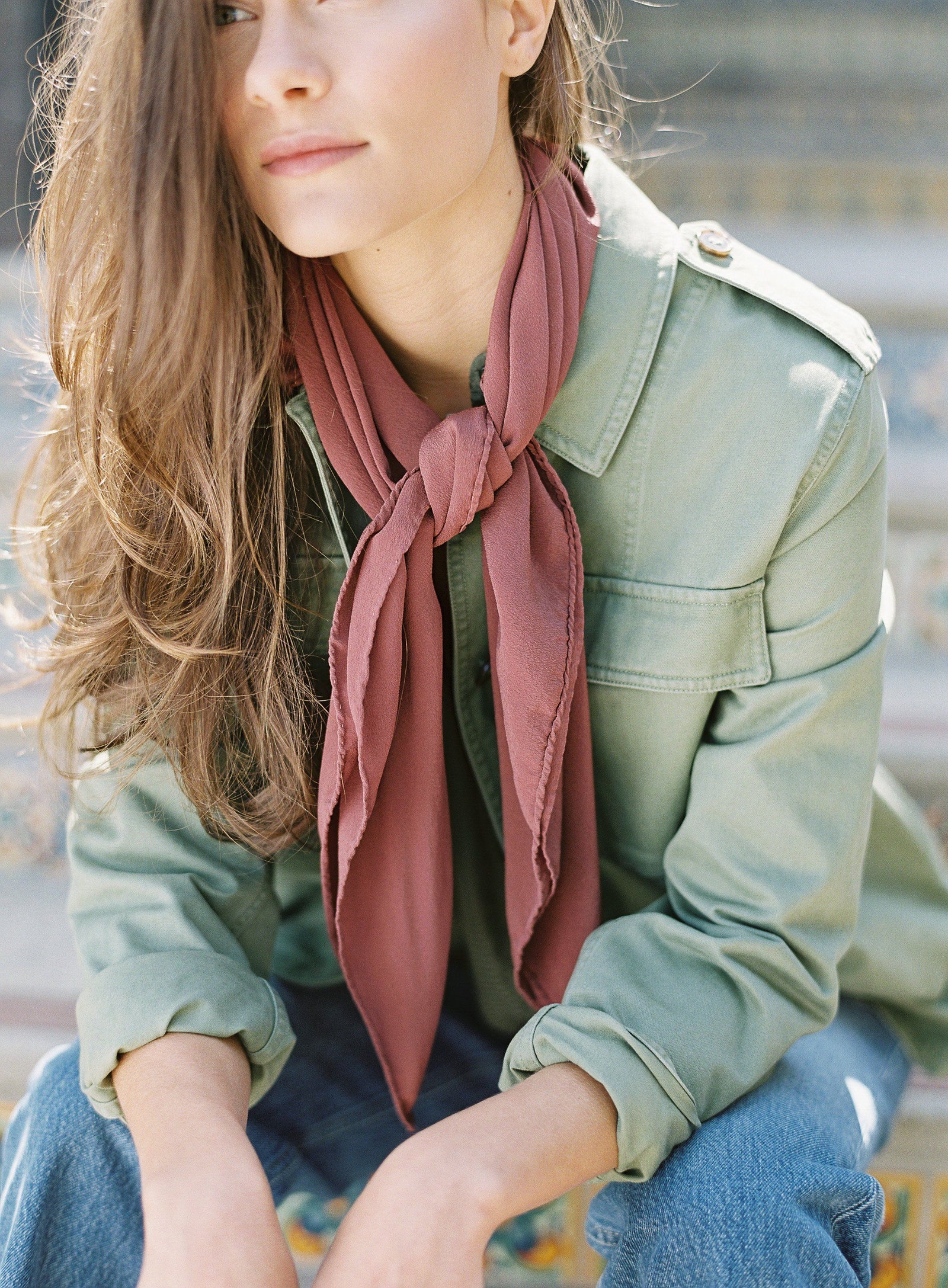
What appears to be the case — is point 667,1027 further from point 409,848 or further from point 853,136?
point 853,136

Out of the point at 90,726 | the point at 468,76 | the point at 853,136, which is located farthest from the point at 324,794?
the point at 853,136

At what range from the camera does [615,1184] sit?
99 cm

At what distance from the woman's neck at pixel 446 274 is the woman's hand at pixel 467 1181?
641mm

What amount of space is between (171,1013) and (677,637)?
0.53 metres

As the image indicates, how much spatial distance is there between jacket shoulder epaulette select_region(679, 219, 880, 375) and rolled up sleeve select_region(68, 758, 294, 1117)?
2.24 feet

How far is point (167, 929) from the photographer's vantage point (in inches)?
40.8

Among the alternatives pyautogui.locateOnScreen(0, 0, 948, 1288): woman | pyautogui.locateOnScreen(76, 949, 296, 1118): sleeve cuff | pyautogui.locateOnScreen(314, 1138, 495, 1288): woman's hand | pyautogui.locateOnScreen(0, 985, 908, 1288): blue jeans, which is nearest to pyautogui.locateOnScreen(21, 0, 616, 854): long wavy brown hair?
pyautogui.locateOnScreen(0, 0, 948, 1288): woman

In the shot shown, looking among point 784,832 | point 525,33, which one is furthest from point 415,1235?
point 525,33

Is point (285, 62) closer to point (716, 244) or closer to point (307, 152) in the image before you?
point (307, 152)

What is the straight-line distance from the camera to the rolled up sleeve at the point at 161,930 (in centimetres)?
97

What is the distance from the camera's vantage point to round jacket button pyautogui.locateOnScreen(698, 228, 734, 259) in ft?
3.45

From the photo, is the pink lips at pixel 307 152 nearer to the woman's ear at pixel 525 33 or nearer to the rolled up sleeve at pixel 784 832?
the woman's ear at pixel 525 33

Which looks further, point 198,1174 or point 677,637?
point 677,637

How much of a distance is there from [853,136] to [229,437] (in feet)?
10.4
